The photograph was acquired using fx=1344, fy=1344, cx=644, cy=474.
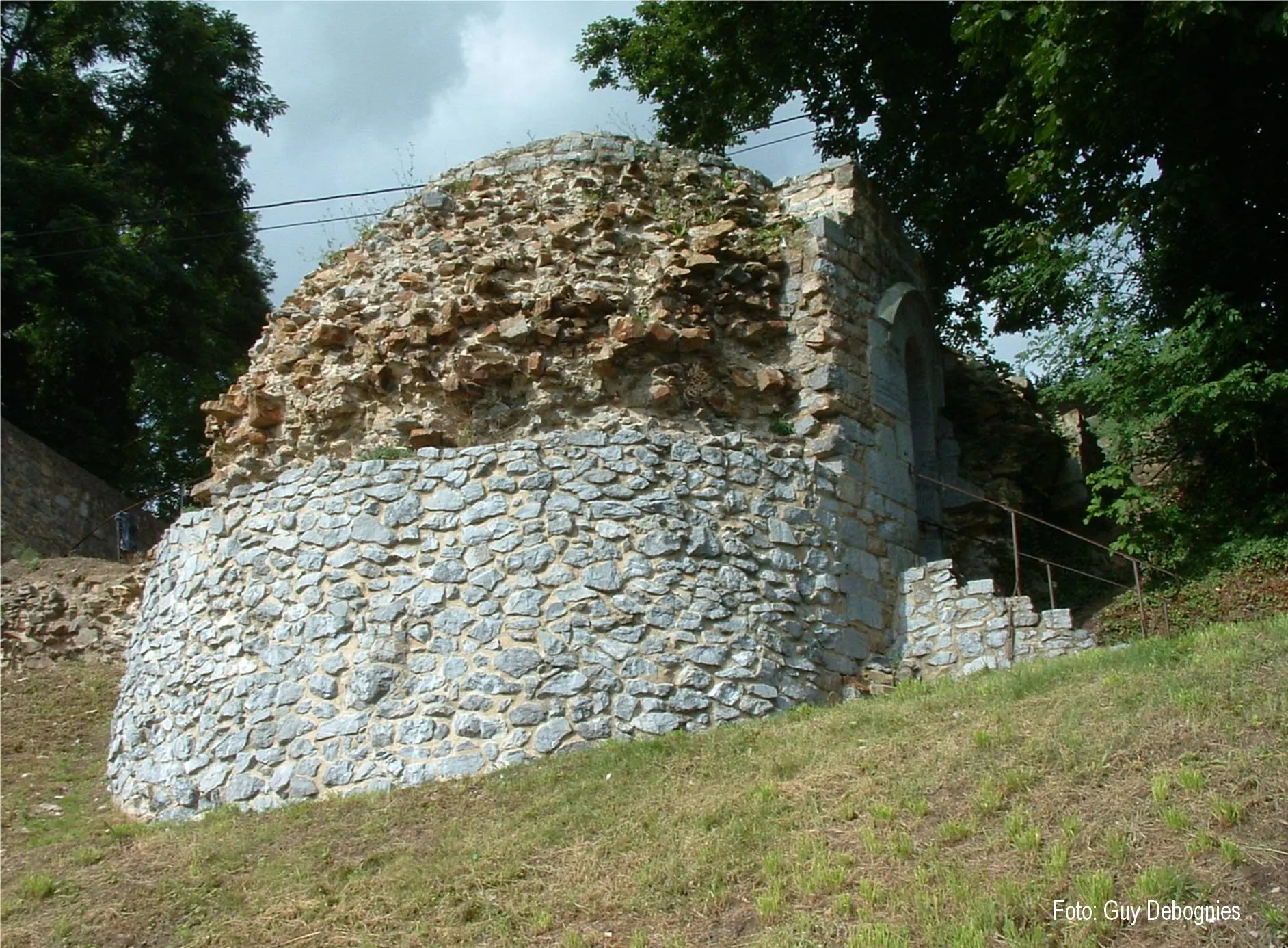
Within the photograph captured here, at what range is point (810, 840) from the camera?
6.69 metres

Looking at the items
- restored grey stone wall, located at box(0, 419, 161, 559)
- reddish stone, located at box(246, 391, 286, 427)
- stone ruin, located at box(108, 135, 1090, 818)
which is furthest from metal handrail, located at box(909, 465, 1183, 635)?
restored grey stone wall, located at box(0, 419, 161, 559)

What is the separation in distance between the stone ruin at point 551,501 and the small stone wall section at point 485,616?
2 cm

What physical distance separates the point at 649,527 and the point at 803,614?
4.24ft

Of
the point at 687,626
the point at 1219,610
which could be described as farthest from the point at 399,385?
the point at 1219,610

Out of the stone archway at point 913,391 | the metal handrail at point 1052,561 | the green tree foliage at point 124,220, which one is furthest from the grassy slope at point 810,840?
the green tree foliage at point 124,220

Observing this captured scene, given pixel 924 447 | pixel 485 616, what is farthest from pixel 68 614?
pixel 924 447

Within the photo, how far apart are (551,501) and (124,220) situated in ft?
42.4

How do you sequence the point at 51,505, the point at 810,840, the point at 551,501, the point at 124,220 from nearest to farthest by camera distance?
the point at 810,840
the point at 551,501
the point at 51,505
the point at 124,220

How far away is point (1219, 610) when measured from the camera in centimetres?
1043

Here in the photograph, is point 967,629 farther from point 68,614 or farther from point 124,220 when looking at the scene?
point 124,220

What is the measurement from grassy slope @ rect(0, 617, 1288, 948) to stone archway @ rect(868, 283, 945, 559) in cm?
291

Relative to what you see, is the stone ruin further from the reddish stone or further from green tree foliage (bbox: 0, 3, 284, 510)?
green tree foliage (bbox: 0, 3, 284, 510)

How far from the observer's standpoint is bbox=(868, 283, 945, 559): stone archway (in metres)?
11.3

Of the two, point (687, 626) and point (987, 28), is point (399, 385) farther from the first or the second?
point (987, 28)
